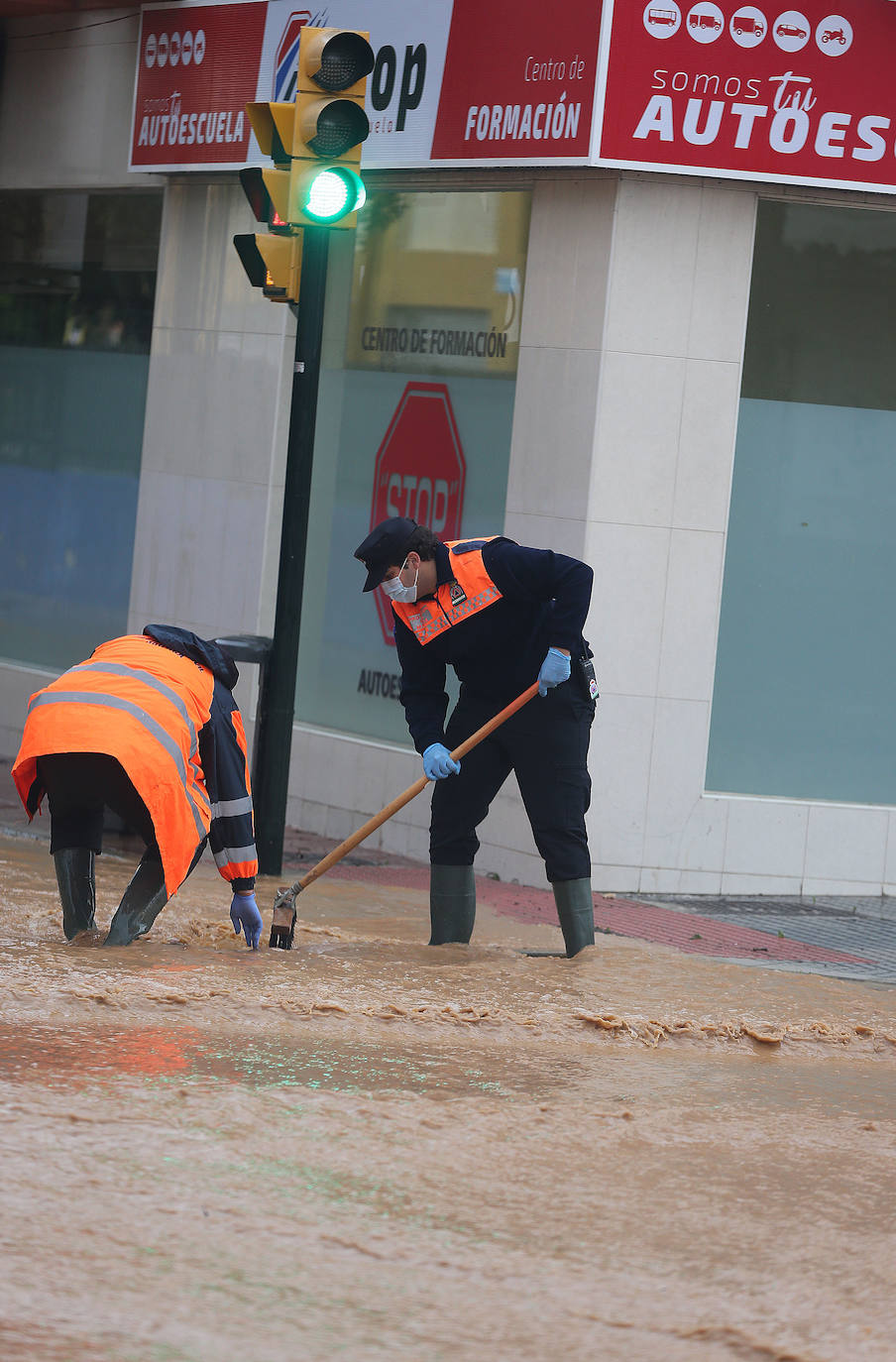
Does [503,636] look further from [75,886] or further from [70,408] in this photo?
[70,408]

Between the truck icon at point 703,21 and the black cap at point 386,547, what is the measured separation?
137 inches

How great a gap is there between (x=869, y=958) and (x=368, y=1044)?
3.41 meters

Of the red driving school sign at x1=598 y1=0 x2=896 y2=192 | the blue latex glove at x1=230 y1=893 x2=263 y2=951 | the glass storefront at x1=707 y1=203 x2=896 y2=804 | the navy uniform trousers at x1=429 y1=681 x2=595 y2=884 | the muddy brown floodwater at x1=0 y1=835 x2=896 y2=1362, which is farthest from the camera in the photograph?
the glass storefront at x1=707 y1=203 x2=896 y2=804

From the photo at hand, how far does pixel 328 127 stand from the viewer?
7445 millimetres

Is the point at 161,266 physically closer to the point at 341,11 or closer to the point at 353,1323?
the point at 341,11

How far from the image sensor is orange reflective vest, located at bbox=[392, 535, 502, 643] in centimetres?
641

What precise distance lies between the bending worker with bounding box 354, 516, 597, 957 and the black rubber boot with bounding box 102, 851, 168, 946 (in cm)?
112

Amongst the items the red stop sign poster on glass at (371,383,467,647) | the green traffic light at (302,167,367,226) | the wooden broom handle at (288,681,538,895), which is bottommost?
the wooden broom handle at (288,681,538,895)

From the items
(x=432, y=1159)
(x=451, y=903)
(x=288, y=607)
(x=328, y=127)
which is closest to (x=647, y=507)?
(x=288, y=607)

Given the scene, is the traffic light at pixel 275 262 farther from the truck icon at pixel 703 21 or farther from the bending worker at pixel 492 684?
the truck icon at pixel 703 21

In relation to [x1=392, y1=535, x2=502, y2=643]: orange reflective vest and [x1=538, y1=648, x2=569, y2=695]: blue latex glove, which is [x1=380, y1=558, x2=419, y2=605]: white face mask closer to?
[x1=392, y1=535, x2=502, y2=643]: orange reflective vest

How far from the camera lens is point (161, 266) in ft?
36.5

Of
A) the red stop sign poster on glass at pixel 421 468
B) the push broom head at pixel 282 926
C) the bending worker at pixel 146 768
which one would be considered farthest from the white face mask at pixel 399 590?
the red stop sign poster on glass at pixel 421 468

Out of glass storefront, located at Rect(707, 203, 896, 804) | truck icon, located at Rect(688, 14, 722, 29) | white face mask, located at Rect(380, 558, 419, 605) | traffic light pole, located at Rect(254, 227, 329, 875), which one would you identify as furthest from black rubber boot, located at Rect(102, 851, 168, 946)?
truck icon, located at Rect(688, 14, 722, 29)
